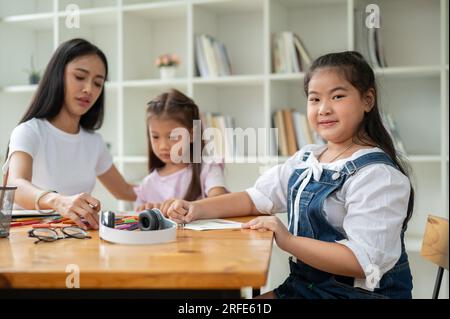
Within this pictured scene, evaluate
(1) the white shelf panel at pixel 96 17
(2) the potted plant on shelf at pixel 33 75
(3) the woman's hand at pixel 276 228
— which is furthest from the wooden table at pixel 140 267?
(2) the potted plant on shelf at pixel 33 75

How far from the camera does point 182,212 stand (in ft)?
4.26

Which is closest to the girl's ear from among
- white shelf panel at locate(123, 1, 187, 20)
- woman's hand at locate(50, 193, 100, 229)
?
woman's hand at locate(50, 193, 100, 229)

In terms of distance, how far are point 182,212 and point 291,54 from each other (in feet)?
5.43

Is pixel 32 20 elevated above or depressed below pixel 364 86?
above

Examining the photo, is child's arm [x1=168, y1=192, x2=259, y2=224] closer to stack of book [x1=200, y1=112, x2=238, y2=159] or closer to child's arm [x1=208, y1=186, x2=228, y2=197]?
child's arm [x1=208, y1=186, x2=228, y2=197]

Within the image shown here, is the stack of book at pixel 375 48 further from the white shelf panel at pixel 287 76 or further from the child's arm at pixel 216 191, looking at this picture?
the child's arm at pixel 216 191

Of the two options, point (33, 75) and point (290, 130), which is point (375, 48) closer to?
point (290, 130)

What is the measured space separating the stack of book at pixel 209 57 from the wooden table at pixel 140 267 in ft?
6.49

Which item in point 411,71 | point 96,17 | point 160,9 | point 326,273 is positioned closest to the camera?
point 326,273

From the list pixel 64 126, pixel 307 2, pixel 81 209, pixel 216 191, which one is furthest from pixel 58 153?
pixel 307 2

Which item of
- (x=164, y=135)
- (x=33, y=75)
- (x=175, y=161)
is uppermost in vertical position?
(x=33, y=75)

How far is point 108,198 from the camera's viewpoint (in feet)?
11.2

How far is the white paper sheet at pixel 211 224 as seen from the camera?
4.02 feet

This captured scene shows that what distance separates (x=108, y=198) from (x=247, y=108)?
1098mm
